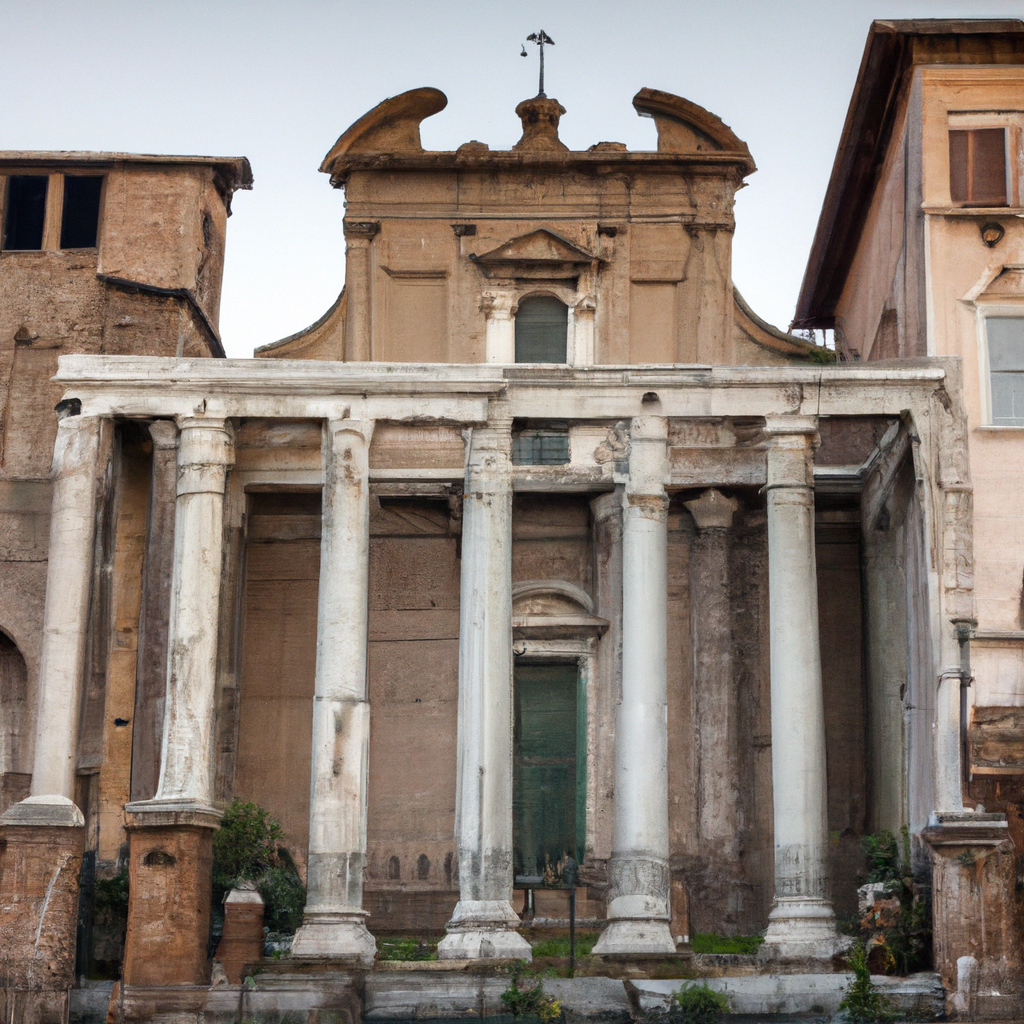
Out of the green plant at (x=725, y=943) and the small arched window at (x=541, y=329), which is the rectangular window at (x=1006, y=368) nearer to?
the small arched window at (x=541, y=329)

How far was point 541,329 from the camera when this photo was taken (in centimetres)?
2506

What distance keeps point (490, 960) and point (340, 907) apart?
1727mm

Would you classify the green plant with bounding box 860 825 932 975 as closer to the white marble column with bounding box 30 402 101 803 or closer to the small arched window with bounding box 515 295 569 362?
the small arched window with bounding box 515 295 569 362

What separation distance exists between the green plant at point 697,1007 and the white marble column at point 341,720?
3276mm

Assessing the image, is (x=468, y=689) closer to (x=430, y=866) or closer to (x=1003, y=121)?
(x=430, y=866)

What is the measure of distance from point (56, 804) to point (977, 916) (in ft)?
32.2

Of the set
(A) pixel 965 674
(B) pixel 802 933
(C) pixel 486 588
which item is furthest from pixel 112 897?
(A) pixel 965 674

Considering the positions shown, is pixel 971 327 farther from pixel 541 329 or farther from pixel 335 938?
pixel 335 938

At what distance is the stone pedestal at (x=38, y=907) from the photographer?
1878 cm

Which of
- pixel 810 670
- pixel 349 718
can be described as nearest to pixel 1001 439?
pixel 810 670

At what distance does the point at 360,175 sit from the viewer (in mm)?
25359

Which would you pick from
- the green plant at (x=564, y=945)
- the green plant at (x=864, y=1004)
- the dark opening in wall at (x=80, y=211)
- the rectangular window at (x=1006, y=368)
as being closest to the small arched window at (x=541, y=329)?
the rectangular window at (x=1006, y=368)

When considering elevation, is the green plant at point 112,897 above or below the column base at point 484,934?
above

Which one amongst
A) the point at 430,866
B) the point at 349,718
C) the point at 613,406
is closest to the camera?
the point at 349,718
